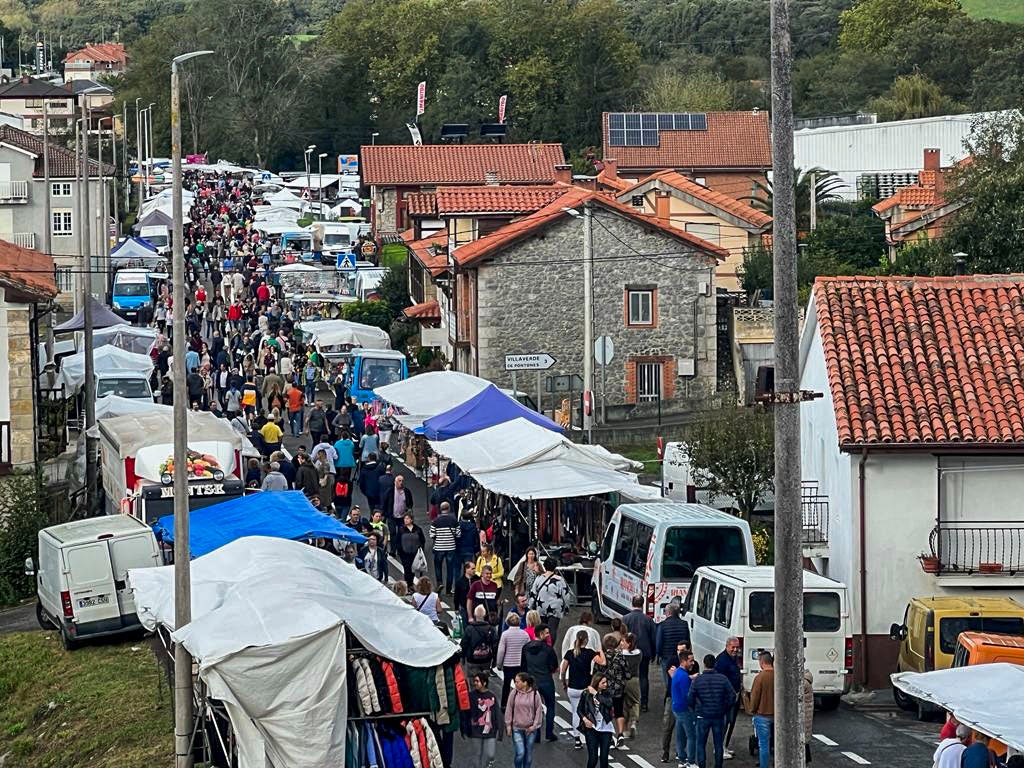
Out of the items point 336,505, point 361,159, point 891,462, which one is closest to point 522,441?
point 336,505

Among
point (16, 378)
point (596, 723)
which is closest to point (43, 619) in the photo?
point (16, 378)

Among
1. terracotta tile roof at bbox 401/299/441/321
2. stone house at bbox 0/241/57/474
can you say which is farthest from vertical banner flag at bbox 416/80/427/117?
stone house at bbox 0/241/57/474

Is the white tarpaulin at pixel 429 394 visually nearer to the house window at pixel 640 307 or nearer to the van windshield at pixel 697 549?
the house window at pixel 640 307

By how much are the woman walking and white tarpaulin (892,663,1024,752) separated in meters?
2.92

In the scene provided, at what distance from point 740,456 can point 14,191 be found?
50273 millimetres

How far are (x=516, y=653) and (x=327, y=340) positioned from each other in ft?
99.2

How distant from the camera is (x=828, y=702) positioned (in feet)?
72.9

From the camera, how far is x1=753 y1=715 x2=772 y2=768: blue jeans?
18.4 metres

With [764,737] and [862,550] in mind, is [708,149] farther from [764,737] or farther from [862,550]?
[764,737]

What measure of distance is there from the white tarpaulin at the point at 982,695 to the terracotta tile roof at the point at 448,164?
64.6 m

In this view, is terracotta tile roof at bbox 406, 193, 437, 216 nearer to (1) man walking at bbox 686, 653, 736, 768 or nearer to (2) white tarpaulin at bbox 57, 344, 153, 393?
(2) white tarpaulin at bbox 57, 344, 153, 393

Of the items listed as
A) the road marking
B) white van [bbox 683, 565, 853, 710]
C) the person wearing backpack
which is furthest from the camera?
white van [bbox 683, 565, 853, 710]

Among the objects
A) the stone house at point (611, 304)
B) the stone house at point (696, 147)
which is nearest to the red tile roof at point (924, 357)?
the stone house at point (611, 304)

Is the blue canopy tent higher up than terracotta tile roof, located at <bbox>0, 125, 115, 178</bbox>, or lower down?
lower down
